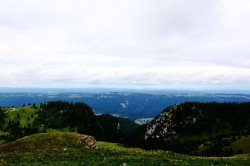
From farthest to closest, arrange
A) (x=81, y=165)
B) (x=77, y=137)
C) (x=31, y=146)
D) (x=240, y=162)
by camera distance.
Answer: (x=77, y=137), (x=31, y=146), (x=240, y=162), (x=81, y=165)

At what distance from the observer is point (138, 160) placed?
36.2 metres

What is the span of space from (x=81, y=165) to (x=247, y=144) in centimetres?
18157

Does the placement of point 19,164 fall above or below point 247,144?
above

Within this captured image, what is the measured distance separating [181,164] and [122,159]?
697cm

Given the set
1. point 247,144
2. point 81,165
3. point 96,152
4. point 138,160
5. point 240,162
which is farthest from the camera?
point 247,144

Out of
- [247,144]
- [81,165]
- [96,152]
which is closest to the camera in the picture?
[81,165]

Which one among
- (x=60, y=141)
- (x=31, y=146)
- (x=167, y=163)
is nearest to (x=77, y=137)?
(x=60, y=141)

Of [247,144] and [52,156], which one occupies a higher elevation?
[52,156]

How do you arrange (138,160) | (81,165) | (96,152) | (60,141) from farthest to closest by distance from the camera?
(60,141) < (96,152) < (138,160) < (81,165)

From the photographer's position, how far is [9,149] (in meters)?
55.1

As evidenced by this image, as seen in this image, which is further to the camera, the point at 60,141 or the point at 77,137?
the point at 77,137

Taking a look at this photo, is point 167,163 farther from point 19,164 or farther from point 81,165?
point 19,164

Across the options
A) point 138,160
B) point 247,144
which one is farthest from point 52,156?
point 247,144

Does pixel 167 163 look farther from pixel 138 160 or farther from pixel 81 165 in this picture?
pixel 81 165
